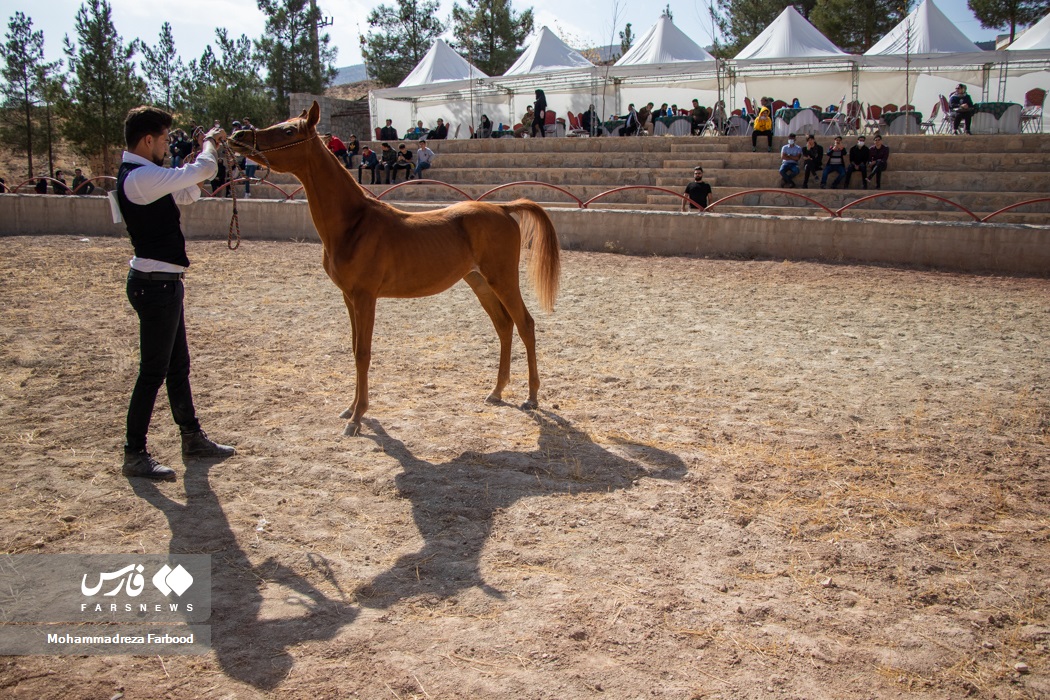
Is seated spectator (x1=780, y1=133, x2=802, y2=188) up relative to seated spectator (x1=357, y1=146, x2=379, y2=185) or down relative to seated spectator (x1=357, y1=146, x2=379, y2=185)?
down

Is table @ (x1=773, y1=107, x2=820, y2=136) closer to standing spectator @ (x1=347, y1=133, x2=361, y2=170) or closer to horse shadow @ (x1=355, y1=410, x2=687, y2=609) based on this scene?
standing spectator @ (x1=347, y1=133, x2=361, y2=170)

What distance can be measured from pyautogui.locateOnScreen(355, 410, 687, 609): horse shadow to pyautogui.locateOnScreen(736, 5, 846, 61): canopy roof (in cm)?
2001

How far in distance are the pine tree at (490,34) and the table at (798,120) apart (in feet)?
82.4

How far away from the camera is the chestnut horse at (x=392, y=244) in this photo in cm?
498

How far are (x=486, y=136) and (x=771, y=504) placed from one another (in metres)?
23.9

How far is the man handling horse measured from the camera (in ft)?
13.0

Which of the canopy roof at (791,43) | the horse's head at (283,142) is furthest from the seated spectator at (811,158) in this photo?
the horse's head at (283,142)

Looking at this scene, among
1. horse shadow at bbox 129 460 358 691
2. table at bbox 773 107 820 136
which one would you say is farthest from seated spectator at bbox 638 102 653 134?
horse shadow at bbox 129 460 358 691

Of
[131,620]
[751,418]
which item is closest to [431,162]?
[751,418]

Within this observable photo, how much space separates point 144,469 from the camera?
4.21 meters

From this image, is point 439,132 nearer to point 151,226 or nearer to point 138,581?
point 151,226

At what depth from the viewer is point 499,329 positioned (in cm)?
604

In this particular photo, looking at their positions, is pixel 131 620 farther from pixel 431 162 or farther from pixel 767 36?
pixel 767 36

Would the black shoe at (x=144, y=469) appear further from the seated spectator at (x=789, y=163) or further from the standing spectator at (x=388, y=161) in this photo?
the standing spectator at (x=388, y=161)
